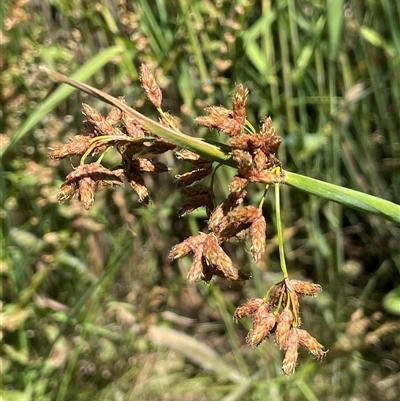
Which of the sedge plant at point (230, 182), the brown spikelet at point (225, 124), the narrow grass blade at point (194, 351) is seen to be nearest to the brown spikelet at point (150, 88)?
the sedge plant at point (230, 182)

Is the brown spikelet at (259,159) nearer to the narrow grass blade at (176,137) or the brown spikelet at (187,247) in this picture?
the narrow grass blade at (176,137)

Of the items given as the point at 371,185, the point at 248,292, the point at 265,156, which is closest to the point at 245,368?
the point at 248,292

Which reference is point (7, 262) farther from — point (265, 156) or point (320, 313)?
point (265, 156)

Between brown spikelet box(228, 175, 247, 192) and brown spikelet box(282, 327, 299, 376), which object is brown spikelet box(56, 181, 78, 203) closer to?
brown spikelet box(228, 175, 247, 192)

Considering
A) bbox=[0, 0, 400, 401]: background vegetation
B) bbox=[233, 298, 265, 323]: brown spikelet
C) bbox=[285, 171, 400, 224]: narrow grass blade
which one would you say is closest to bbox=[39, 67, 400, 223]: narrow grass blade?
bbox=[285, 171, 400, 224]: narrow grass blade

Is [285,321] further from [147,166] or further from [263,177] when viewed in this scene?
[147,166]

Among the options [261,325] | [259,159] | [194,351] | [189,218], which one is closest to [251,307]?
[261,325]
